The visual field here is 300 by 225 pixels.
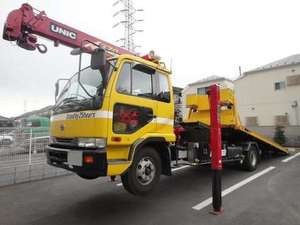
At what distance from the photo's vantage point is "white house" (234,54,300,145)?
19.1 m

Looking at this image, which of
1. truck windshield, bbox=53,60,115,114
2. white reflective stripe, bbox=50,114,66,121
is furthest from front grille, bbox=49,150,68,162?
truck windshield, bbox=53,60,115,114

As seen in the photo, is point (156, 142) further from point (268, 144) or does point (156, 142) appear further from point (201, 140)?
point (268, 144)

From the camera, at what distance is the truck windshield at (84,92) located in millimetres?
4141

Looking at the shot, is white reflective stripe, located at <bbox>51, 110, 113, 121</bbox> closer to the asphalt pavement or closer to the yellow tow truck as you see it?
the yellow tow truck

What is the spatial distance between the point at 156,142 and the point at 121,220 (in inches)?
56.8

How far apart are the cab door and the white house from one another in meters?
16.2

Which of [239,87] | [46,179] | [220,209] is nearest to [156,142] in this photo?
[220,209]

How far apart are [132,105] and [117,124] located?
0.45 metres

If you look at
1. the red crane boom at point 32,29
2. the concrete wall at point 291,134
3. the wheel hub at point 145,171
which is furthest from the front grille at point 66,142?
the concrete wall at point 291,134

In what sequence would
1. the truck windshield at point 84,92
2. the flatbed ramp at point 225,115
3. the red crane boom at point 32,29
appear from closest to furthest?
the truck windshield at point 84,92 < the red crane boom at point 32,29 < the flatbed ramp at point 225,115

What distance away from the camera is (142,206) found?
5.07 metres

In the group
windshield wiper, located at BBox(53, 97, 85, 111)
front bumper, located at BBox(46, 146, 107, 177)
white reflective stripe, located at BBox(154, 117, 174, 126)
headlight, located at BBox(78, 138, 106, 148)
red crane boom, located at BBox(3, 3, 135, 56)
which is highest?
red crane boom, located at BBox(3, 3, 135, 56)

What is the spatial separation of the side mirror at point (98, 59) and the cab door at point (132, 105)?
0.43 metres

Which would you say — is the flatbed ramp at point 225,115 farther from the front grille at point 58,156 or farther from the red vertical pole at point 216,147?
the front grille at point 58,156
